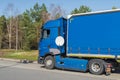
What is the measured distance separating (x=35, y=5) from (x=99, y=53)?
191 feet

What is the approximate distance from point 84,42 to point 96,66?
1.71 m

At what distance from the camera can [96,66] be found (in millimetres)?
16859

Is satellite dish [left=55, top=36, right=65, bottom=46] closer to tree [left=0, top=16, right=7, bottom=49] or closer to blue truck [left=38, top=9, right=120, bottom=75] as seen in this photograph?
blue truck [left=38, top=9, right=120, bottom=75]

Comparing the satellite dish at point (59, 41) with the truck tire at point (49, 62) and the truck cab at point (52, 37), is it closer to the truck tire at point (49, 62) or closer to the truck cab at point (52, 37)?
the truck cab at point (52, 37)

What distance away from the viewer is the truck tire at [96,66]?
53.9ft

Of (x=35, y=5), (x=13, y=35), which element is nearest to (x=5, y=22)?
(x=13, y=35)

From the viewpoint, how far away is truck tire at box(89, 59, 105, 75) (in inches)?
647

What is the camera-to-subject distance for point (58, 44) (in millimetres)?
19234

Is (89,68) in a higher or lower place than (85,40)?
lower

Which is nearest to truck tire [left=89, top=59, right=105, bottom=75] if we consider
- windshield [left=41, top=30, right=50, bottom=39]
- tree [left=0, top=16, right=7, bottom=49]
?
windshield [left=41, top=30, right=50, bottom=39]

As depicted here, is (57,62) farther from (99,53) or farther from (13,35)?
(13,35)

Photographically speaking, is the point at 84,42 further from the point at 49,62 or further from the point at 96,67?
the point at 49,62

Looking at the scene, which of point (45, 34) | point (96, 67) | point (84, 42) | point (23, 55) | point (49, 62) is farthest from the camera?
point (23, 55)

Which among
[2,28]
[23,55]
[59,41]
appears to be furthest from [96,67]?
[2,28]
